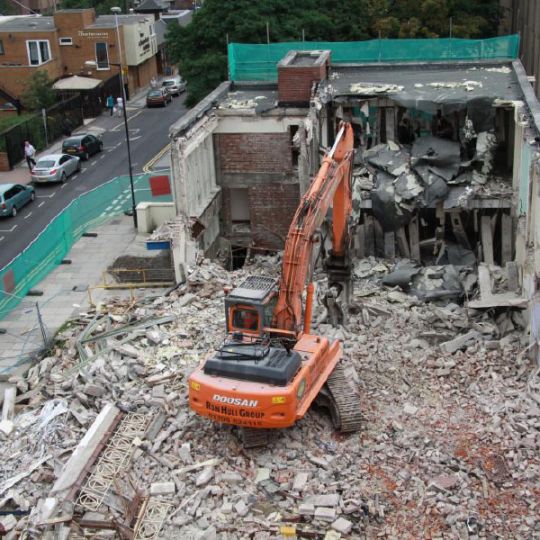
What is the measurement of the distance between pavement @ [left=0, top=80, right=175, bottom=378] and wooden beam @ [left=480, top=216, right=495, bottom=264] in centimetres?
962

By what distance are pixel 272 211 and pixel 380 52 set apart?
27.1 feet

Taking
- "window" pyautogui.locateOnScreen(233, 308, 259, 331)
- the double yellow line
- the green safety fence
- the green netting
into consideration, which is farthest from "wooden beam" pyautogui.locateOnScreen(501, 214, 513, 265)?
the double yellow line

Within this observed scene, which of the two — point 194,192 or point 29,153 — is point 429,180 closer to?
point 194,192

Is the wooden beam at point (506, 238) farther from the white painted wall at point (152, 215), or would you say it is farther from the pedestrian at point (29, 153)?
the pedestrian at point (29, 153)

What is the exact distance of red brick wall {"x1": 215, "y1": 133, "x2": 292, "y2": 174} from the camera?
28.4 metres

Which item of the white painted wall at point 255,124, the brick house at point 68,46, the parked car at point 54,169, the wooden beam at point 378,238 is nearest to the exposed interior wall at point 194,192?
the white painted wall at point 255,124

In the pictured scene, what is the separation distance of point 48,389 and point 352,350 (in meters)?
6.88

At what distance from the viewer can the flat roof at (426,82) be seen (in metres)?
27.0

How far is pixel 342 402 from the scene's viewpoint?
1680 centimetres

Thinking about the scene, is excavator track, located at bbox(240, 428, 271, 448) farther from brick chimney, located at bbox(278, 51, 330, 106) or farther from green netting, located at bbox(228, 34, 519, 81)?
green netting, located at bbox(228, 34, 519, 81)

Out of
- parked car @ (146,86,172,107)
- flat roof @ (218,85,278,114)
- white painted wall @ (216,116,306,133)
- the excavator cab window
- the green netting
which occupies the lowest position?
parked car @ (146,86,172,107)

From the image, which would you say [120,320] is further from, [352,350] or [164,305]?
[352,350]

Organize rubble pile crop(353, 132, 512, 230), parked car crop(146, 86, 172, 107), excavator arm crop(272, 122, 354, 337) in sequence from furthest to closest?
parked car crop(146, 86, 172, 107)
rubble pile crop(353, 132, 512, 230)
excavator arm crop(272, 122, 354, 337)

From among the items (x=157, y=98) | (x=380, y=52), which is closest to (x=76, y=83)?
(x=157, y=98)
